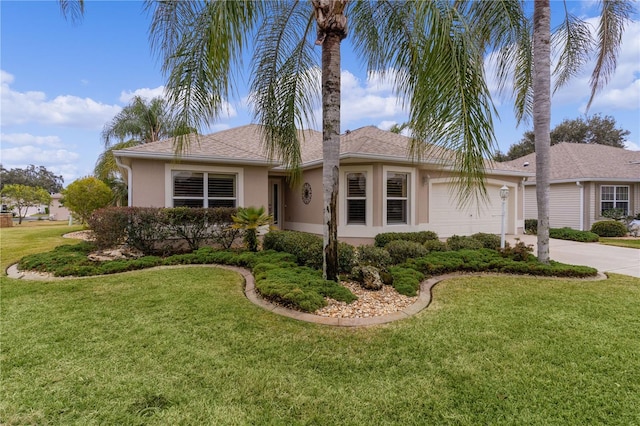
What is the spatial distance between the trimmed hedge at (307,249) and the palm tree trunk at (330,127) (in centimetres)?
131

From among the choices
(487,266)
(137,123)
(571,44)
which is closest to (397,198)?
(487,266)

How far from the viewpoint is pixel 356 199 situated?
35.1 ft

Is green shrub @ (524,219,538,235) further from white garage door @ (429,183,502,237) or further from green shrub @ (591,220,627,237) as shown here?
white garage door @ (429,183,502,237)

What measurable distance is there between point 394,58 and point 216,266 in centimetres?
626

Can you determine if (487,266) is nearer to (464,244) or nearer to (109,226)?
(464,244)

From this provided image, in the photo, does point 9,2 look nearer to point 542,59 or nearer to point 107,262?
point 107,262

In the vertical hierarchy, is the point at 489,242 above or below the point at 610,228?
below

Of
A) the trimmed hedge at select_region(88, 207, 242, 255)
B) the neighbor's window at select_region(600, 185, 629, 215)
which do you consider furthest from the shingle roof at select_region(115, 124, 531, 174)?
the neighbor's window at select_region(600, 185, 629, 215)

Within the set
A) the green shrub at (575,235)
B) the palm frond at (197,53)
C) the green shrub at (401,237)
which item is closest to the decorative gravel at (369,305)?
the palm frond at (197,53)

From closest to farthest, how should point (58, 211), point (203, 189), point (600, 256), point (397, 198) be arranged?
point (600, 256)
point (203, 189)
point (397, 198)
point (58, 211)

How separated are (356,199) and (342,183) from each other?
0.78 m

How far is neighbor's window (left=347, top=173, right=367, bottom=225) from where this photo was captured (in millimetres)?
10648

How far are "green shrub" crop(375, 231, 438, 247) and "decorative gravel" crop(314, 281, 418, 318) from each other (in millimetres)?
4299

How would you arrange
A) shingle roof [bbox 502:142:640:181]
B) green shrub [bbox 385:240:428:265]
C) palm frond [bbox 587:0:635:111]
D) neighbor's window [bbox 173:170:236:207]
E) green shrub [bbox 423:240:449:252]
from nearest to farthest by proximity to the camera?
palm frond [bbox 587:0:635:111]
green shrub [bbox 385:240:428:265]
green shrub [bbox 423:240:449:252]
neighbor's window [bbox 173:170:236:207]
shingle roof [bbox 502:142:640:181]
